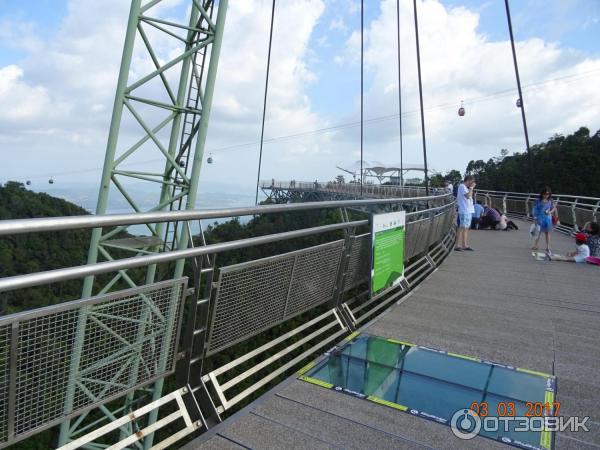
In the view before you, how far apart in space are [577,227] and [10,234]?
16.4m

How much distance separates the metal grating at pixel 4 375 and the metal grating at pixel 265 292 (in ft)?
3.43

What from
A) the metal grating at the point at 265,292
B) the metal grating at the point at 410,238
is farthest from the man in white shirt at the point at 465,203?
the metal grating at the point at 265,292

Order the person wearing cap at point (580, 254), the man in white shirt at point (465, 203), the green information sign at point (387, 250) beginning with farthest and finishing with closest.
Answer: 1. the man in white shirt at point (465, 203)
2. the person wearing cap at point (580, 254)
3. the green information sign at point (387, 250)

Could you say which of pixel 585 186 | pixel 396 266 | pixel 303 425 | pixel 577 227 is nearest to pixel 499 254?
pixel 396 266

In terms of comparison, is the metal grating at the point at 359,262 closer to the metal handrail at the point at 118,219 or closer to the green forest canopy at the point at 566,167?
the metal handrail at the point at 118,219

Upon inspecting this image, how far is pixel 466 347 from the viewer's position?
3.80 meters

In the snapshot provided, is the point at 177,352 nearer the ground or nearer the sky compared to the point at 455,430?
nearer the sky

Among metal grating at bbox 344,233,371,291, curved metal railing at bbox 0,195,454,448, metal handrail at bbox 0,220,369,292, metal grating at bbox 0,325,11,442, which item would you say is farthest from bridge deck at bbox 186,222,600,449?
metal handrail at bbox 0,220,369,292

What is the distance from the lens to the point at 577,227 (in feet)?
47.5

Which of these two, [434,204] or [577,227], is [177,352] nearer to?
[434,204]

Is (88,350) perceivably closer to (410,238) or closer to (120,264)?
(120,264)

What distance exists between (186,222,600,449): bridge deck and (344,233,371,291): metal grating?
452 mm

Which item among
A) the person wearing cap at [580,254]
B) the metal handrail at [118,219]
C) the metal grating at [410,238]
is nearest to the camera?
the metal handrail at [118,219]

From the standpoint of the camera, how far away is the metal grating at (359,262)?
4039 millimetres
